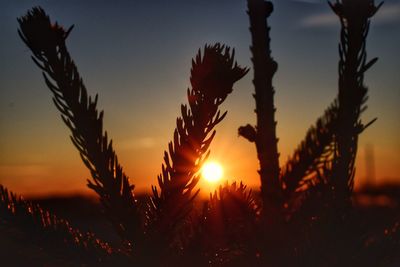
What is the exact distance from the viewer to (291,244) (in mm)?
797

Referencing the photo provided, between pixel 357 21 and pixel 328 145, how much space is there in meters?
0.40

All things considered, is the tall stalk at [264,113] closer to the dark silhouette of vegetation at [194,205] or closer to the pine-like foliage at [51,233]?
the dark silhouette of vegetation at [194,205]

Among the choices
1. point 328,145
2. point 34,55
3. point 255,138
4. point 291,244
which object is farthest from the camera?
point 328,145

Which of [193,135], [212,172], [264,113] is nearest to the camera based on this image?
[193,135]

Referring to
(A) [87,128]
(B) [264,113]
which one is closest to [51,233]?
(A) [87,128]

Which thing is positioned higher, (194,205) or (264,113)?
(264,113)

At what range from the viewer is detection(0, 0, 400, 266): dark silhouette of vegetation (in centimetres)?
66

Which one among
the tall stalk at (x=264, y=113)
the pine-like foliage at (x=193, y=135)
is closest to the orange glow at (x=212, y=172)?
the pine-like foliage at (x=193, y=135)

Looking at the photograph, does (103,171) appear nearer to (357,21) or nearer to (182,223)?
(182,223)

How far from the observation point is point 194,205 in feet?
2.27

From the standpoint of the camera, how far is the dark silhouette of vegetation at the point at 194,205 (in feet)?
2.15

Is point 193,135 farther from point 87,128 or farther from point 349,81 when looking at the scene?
point 349,81

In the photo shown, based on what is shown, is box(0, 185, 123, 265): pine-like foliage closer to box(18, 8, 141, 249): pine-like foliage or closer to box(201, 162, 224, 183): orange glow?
box(18, 8, 141, 249): pine-like foliage

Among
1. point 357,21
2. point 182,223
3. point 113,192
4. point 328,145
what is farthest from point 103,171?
point 328,145
